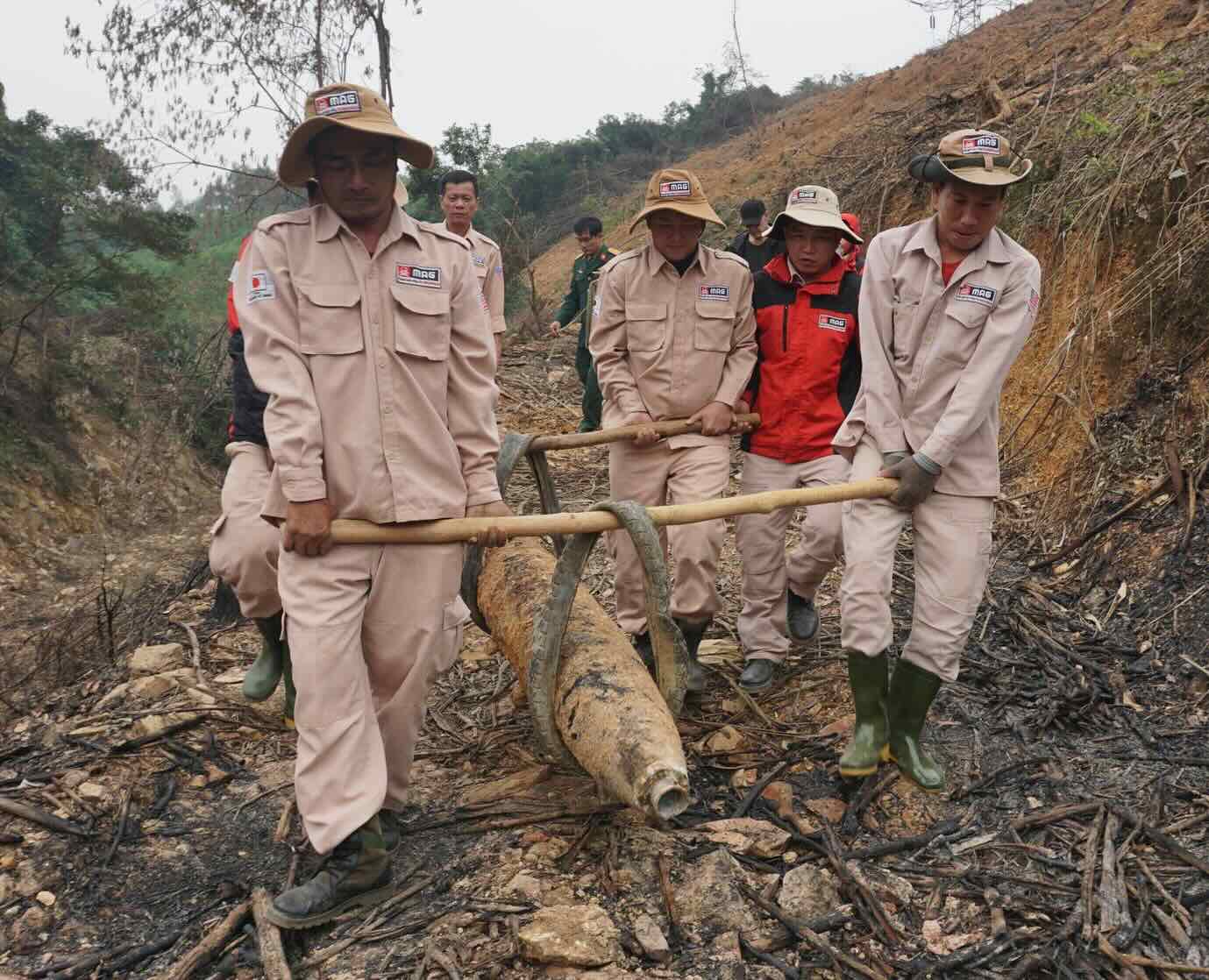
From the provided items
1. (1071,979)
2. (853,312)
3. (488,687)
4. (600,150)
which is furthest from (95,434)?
(600,150)

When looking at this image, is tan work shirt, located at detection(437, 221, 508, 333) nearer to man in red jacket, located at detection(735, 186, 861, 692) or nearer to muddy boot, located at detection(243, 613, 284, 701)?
man in red jacket, located at detection(735, 186, 861, 692)

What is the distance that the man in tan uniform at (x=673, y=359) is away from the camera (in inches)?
166

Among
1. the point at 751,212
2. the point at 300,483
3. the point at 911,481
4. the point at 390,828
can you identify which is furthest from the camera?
the point at 751,212

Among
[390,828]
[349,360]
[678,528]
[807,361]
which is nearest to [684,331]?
[807,361]

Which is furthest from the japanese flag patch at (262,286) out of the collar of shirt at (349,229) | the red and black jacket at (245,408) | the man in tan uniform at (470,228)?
the man in tan uniform at (470,228)

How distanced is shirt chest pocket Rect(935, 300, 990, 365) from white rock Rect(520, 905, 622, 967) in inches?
86.4

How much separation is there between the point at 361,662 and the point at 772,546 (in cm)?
206

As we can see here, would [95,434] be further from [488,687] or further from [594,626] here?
[594,626]

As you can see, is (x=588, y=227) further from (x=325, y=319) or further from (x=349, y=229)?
(x=325, y=319)

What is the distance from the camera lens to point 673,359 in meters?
4.33

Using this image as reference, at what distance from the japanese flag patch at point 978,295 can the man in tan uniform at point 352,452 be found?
1763 mm

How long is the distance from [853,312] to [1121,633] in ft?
6.13

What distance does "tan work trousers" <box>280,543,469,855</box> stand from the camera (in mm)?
2766

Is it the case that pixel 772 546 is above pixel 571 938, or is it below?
above
